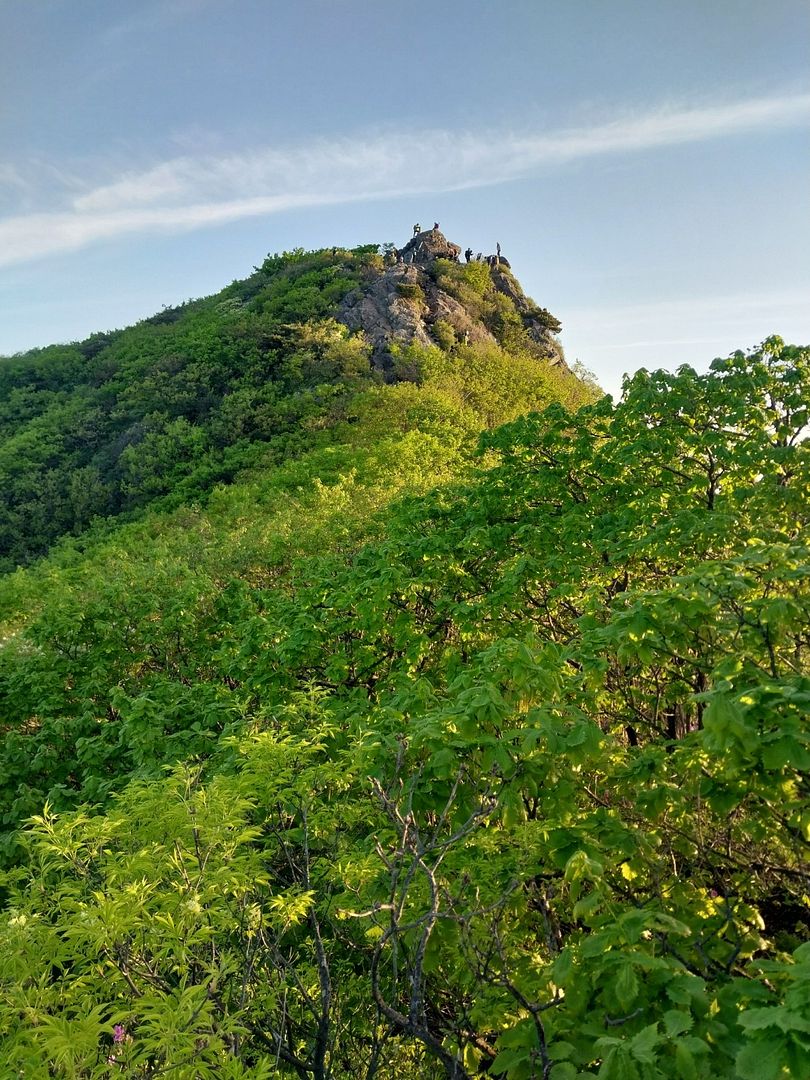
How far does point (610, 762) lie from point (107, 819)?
12.5 feet

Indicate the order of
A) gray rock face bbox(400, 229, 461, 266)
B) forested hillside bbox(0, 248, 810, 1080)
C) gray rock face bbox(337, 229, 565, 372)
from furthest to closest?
1. gray rock face bbox(400, 229, 461, 266)
2. gray rock face bbox(337, 229, 565, 372)
3. forested hillside bbox(0, 248, 810, 1080)

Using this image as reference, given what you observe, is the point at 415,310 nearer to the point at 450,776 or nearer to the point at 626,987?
the point at 450,776

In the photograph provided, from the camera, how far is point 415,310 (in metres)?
43.3

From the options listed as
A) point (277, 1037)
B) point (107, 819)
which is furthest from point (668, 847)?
point (107, 819)

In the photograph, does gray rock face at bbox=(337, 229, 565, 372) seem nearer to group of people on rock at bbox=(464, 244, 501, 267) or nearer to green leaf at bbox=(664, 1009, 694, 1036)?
group of people on rock at bbox=(464, 244, 501, 267)

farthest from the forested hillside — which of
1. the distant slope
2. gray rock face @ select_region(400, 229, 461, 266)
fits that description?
gray rock face @ select_region(400, 229, 461, 266)

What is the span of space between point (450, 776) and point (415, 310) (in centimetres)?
4264

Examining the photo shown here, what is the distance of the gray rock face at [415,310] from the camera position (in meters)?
40.9

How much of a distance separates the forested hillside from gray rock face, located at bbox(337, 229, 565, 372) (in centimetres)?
2374

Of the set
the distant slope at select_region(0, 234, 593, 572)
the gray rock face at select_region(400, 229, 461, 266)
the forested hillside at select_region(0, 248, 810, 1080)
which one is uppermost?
the gray rock face at select_region(400, 229, 461, 266)

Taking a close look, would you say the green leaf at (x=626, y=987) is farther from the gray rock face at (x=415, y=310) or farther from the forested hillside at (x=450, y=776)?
the gray rock face at (x=415, y=310)

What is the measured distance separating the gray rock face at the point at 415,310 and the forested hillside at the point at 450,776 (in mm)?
23741

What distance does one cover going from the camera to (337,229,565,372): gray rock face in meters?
40.9

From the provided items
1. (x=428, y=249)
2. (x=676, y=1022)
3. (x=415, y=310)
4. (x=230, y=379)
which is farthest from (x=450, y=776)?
(x=428, y=249)
